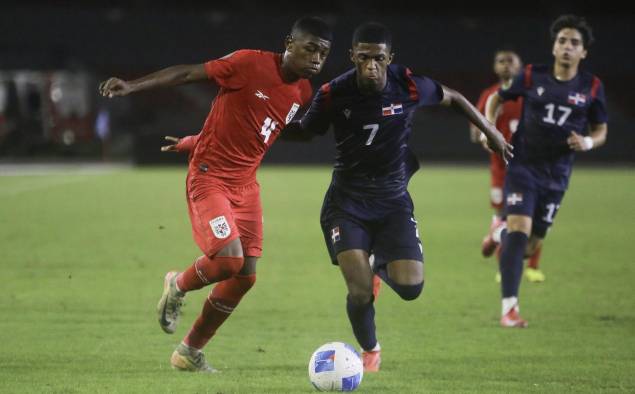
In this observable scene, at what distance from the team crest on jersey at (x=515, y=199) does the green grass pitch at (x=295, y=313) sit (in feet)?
3.11

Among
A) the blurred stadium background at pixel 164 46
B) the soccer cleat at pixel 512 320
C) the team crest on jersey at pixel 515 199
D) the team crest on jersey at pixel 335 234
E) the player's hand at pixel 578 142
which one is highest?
the player's hand at pixel 578 142

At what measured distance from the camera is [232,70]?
6.47 metres

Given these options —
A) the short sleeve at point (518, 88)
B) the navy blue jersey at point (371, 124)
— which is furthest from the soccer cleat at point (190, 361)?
the short sleeve at point (518, 88)

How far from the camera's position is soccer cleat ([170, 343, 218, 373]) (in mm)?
6656

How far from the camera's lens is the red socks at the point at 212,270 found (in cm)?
636

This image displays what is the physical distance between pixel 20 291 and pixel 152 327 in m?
2.27

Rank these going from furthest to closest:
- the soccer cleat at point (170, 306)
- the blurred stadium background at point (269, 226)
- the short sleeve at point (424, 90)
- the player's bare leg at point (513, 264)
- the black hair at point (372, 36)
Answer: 1. the player's bare leg at point (513, 264)
2. the blurred stadium background at point (269, 226)
3. the soccer cleat at point (170, 306)
4. the short sleeve at point (424, 90)
5. the black hair at point (372, 36)

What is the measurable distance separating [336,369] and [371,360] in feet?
2.57

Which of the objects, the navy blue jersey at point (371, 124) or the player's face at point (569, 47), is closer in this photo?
the navy blue jersey at point (371, 124)

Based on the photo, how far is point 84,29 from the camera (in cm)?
3900

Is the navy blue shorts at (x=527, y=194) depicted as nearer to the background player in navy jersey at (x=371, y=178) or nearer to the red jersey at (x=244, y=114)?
the background player in navy jersey at (x=371, y=178)

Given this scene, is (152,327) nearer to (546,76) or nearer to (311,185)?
(546,76)

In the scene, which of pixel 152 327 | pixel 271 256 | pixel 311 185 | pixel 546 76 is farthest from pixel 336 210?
pixel 311 185

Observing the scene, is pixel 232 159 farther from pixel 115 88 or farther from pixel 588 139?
pixel 588 139
